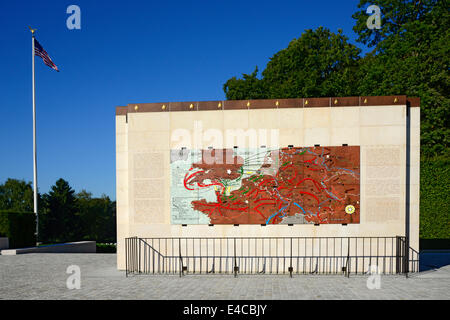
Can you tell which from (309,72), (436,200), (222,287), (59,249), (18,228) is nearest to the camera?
(222,287)

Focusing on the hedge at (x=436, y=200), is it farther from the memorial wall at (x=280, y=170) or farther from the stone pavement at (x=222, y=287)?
the memorial wall at (x=280, y=170)

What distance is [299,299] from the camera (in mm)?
7828

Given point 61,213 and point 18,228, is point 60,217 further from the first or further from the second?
point 18,228

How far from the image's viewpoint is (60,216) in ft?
147

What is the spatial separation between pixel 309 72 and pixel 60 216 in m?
37.3

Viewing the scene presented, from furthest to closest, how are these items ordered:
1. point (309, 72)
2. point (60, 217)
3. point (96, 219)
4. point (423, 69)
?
1. point (96, 219)
2. point (60, 217)
3. point (309, 72)
4. point (423, 69)

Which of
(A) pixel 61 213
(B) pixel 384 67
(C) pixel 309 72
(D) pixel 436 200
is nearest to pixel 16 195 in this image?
(A) pixel 61 213

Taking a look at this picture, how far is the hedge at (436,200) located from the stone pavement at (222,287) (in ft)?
29.5

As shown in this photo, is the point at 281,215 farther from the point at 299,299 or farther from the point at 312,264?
the point at 299,299

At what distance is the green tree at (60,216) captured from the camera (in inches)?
1731

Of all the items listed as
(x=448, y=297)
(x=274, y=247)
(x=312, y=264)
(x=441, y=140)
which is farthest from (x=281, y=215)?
(x=441, y=140)

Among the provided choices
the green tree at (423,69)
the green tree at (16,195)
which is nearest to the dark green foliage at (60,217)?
the green tree at (16,195)

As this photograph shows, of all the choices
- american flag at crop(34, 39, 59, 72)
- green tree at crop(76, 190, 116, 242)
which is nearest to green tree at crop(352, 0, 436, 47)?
american flag at crop(34, 39, 59, 72)

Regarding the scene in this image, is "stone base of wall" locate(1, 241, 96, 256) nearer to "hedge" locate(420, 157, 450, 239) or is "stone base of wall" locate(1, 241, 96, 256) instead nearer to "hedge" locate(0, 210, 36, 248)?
"hedge" locate(0, 210, 36, 248)
